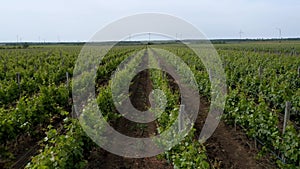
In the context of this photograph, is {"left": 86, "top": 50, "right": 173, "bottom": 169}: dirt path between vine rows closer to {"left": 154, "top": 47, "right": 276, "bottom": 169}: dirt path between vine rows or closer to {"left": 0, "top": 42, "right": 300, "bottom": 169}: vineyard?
{"left": 0, "top": 42, "right": 300, "bottom": 169}: vineyard

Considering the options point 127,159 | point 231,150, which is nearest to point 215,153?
point 231,150

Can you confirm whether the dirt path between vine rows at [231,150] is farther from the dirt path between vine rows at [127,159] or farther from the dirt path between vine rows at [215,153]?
the dirt path between vine rows at [127,159]

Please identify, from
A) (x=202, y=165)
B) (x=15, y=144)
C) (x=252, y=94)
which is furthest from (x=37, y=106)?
(x=252, y=94)

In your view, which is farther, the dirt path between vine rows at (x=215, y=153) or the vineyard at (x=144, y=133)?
the dirt path between vine rows at (x=215, y=153)

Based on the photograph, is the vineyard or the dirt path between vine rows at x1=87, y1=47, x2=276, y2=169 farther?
the dirt path between vine rows at x1=87, y1=47, x2=276, y2=169

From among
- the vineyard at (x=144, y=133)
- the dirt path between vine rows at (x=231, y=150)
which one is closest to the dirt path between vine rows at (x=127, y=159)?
the vineyard at (x=144, y=133)

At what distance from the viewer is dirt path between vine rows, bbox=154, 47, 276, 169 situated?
6.76m

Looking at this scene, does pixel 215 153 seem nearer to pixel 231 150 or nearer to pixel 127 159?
pixel 231 150

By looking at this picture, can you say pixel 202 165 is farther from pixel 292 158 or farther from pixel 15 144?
pixel 15 144

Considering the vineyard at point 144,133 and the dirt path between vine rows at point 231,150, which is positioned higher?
the vineyard at point 144,133

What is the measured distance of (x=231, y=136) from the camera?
8477 mm

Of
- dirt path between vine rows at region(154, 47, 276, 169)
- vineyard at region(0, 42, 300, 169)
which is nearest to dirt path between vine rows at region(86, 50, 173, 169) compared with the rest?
vineyard at region(0, 42, 300, 169)

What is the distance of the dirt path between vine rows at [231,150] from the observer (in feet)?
22.2

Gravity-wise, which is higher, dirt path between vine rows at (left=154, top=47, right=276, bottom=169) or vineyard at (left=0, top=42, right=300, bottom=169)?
vineyard at (left=0, top=42, right=300, bottom=169)
